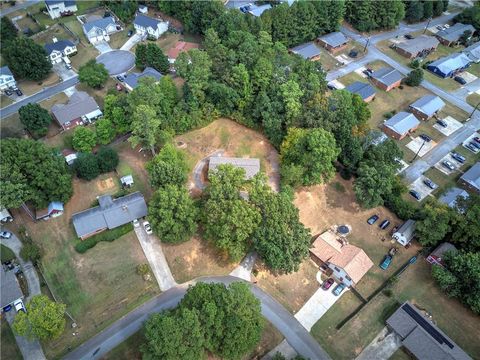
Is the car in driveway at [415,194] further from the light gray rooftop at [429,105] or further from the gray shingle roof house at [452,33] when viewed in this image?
the gray shingle roof house at [452,33]

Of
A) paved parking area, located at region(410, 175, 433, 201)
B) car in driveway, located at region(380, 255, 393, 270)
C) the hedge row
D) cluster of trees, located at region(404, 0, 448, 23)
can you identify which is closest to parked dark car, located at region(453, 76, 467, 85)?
cluster of trees, located at region(404, 0, 448, 23)

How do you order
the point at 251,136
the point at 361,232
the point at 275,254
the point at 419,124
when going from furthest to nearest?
the point at 419,124 → the point at 251,136 → the point at 361,232 → the point at 275,254

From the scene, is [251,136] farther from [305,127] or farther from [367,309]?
[367,309]

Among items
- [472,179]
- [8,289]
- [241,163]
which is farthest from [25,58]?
[472,179]

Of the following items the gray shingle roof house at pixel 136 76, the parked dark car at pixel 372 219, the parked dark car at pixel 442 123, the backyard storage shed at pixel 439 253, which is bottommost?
the backyard storage shed at pixel 439 253

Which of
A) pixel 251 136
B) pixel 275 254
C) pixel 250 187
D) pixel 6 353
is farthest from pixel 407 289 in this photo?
pixel 6 353

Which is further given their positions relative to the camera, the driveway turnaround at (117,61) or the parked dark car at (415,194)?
the driveway turnaround at (117,61)

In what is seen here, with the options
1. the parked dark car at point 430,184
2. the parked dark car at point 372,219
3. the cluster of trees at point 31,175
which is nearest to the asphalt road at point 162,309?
the parked dark car at point 372,219
